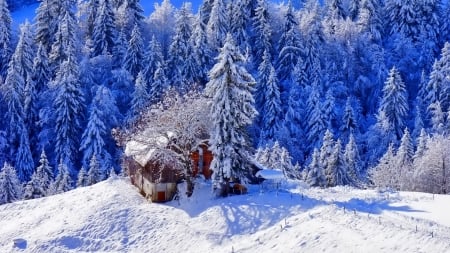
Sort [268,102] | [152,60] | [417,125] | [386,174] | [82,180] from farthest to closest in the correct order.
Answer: [152,60]
[268,102]
[417,125]
[82,180]
[386,174]

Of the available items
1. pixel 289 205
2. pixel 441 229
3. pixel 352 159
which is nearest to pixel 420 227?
pixel 441 229

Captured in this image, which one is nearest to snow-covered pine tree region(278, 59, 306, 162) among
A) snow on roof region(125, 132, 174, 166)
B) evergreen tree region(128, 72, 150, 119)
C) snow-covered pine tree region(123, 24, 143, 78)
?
evergreen tree region(128, 72, 150, 119)

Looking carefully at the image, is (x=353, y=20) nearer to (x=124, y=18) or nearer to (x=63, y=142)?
(x=124, y=18)

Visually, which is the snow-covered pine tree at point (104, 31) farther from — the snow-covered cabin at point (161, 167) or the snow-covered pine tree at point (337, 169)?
the snow-covered cabin at point (161, 167)

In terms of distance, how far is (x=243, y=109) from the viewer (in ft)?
134

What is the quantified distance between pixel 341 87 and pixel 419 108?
12263mm

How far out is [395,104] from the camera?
8144 centimetres

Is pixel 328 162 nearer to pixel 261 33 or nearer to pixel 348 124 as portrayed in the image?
pixel 348 124

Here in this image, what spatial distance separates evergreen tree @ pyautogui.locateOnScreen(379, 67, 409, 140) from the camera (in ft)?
266

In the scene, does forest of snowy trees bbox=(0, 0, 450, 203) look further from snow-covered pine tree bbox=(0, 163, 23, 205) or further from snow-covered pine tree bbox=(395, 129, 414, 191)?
snow-covered pine tree bbox=(395, 129, 414, 191)

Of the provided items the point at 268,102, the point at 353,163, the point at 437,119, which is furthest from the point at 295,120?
the point at 437,119

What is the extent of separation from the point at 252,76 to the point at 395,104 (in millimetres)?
Result: 21347

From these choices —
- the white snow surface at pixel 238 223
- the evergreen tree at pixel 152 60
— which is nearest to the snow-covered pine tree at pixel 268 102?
the evergreen tree at pixel 152 60

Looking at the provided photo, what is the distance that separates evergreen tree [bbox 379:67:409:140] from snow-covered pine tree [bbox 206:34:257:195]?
1766 inches
